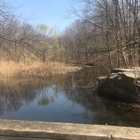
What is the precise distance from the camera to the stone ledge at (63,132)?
4.17ft

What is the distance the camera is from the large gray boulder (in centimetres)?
743

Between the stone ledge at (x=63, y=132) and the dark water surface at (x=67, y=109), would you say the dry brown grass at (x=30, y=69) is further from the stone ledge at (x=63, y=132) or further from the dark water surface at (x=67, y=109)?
the stone ledge at (x=63, y=132)

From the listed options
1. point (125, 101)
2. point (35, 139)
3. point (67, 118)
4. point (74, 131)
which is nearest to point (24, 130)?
point (35, 139)

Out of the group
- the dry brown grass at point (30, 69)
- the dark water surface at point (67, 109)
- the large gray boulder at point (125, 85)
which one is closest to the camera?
the dark water surface at point (67, 109)

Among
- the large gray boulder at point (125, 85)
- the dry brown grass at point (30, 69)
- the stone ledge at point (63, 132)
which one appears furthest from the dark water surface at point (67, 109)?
the dry brown grass at point (30, 69)

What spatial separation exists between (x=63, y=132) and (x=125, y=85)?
279 inches

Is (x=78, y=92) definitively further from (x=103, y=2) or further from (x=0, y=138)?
(x=0, y=138)

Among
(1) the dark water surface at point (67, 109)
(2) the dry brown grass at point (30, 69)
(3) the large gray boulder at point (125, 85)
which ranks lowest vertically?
(1) the dark water surface at point (67, 109)

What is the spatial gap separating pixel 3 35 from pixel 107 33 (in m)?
10.2

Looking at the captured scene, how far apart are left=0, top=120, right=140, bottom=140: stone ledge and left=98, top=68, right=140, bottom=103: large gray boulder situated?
5970mm

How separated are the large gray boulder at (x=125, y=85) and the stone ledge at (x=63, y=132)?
235 inches

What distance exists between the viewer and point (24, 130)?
4.44 feet

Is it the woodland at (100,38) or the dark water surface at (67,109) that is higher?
the woodland at (100,38)

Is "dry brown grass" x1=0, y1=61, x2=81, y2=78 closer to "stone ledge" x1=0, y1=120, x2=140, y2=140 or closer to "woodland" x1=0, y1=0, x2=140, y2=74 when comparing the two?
"woodland" x1=0, y1=0, x2=140, y2=74
